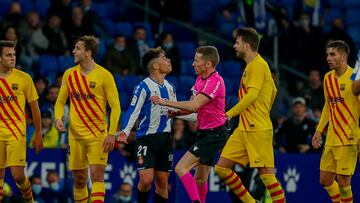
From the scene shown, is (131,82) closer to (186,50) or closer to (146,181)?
(186,50)

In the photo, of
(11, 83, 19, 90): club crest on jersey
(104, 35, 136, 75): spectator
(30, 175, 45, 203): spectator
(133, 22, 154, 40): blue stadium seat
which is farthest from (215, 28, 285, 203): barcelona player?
(133, 22, 154, 40): blue stadium seat

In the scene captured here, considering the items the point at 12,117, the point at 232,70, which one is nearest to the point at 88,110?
the point at 12,117

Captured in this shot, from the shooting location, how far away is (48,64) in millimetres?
23219

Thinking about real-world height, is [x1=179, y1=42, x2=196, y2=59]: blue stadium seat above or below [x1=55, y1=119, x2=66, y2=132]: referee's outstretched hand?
above

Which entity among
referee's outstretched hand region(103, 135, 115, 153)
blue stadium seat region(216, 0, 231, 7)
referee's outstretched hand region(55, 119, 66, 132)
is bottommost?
referee's outstretched hand region(103, 135, 115, 153)

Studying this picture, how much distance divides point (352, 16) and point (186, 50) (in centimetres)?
419

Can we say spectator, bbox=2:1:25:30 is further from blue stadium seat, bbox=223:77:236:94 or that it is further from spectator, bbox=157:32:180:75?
blue stadium seat, bbox=223:77:236:94

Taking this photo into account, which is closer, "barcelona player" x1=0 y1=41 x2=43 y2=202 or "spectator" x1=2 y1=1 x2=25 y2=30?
"barcelona player" x1=0 y1=41 x2=43 y2=202

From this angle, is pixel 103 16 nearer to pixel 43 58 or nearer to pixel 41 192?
pixel 43 58

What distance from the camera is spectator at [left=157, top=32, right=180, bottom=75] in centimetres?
2381

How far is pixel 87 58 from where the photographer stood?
53.6ft

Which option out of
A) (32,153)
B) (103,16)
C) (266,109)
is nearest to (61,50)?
(103,16)

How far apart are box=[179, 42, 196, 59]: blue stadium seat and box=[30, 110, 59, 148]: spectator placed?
5.23 metres

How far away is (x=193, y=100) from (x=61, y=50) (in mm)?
7944
